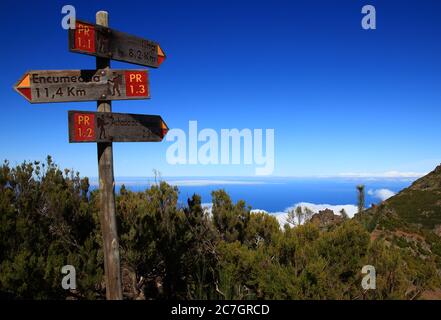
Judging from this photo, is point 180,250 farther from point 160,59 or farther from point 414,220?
point 414,220

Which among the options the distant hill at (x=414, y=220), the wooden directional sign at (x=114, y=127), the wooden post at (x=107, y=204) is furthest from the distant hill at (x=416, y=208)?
the wooden post at (x=107, y=204)

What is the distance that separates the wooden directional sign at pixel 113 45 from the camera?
3.91 meters

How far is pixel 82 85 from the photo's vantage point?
13.5 feet

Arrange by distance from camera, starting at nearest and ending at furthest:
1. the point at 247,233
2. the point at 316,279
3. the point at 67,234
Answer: the point at 316,279 < the point at 67,234 < the point at 247,233

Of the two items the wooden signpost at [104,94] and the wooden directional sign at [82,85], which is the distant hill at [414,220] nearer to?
the wooden signpost at [104,94]

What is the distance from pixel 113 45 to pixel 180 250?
4.53 meters

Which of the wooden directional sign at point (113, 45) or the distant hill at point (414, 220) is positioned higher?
the wooden directional sign at point (113, 45)

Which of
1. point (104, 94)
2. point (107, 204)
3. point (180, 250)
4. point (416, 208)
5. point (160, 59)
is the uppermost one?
point (160, 59)

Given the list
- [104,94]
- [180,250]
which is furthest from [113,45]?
[180,250]

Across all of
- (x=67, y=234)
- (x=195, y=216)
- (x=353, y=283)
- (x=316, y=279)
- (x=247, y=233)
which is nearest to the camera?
(x=316, y=279)

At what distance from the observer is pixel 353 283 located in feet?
18.8
